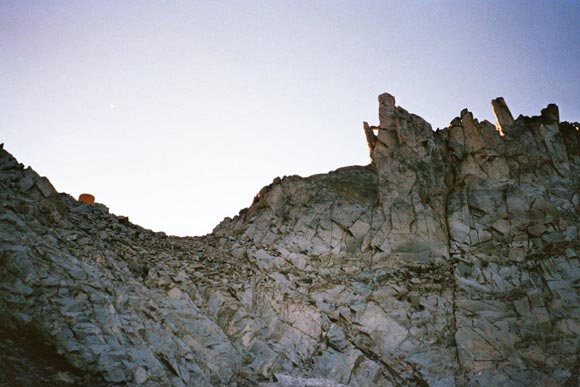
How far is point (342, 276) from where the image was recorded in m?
24.2

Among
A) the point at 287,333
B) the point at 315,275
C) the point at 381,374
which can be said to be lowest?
the point at 381,374

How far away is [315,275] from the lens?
24172mm

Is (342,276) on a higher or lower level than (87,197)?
lower

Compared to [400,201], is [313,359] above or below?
below

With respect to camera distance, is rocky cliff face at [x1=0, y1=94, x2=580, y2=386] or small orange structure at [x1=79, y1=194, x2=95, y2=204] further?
small orange structure at [x1=79, y1=194, x2=95, y2=204]

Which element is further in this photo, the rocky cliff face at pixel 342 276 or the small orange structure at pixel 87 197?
the small orange structure at pixel 87 197

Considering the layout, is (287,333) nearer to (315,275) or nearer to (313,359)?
(313,359)

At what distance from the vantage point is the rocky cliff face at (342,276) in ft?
49.3

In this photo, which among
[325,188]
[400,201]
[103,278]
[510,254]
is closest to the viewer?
[103,278]

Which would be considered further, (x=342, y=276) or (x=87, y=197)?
(x=87, y=197)

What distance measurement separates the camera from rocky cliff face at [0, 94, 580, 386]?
49.3ft

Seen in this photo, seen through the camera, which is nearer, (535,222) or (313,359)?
(313,359)

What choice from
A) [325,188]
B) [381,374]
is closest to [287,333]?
[381,374]

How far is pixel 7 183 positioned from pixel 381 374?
2019 cm
